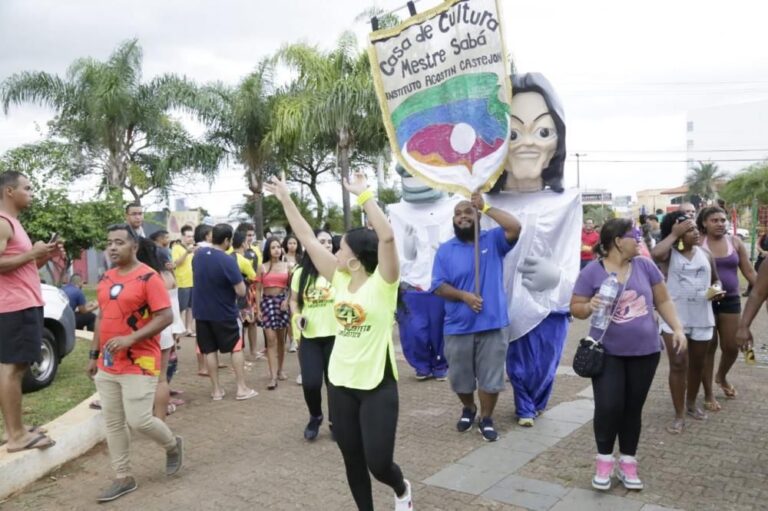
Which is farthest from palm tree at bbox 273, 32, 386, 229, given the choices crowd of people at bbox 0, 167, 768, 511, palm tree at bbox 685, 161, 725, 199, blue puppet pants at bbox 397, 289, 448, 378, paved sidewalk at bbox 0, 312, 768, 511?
palm tree at bbox 685, 161, 725, 199

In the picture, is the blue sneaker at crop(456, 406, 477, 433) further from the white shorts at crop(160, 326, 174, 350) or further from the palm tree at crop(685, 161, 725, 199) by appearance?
the palm tree at crop(685, 161, 725, 199)

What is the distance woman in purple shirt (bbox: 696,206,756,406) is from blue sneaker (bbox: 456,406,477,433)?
2.08m

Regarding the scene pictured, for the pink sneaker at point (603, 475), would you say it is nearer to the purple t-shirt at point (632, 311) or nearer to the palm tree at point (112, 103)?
the purple t-shirt at point (632, 311)

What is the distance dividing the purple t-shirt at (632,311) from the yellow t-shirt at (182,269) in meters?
7.27

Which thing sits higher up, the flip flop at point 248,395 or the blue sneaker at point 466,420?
the blue sneaker at point 466,420

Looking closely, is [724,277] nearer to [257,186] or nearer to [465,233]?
[465,233]

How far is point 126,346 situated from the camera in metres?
4.12

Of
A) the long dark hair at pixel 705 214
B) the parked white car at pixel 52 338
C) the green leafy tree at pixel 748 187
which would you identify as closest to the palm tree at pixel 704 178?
the green leafy tree at pixel 748 187

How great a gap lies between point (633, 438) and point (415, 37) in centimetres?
367

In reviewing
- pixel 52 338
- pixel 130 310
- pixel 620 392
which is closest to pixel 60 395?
pixel 52 338

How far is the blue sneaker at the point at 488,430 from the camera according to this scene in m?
5.12

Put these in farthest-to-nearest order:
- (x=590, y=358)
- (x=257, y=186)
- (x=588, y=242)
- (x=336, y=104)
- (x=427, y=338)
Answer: (x=257, y=186) < (x=336, y=104) < (x=588, y=242) < (x=427, y=338) < (x=590, y=358)

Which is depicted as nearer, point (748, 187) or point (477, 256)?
point (477, 256)

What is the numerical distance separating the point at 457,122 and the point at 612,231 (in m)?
1.99
